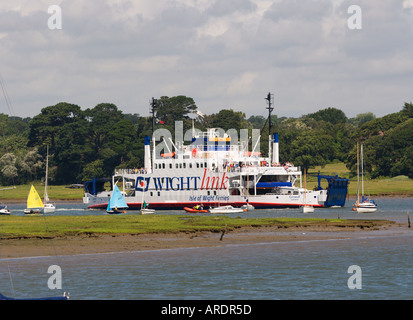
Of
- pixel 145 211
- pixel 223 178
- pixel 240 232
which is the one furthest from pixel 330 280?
pixel 223 178

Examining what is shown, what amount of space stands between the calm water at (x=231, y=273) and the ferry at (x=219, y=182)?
144 ft

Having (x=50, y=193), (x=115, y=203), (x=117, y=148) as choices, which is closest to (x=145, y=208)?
(x=115, y=203)

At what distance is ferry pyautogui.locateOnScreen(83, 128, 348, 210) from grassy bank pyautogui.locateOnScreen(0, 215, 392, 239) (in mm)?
25385

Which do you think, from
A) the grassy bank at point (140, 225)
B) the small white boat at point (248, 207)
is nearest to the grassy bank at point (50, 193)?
the small white boat at point (248, 207)

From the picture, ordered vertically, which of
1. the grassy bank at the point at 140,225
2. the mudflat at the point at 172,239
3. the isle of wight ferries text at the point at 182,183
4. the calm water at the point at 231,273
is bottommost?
the calm water at the point at 231,273

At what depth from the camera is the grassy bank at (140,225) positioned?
6316cm

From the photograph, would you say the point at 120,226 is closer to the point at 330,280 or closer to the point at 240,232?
the point at 240,232

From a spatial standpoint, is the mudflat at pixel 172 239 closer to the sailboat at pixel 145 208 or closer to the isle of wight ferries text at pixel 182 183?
the sailboat at pixel 145 208

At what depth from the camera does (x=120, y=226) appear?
70375 mm

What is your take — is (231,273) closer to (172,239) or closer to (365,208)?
(172,239)

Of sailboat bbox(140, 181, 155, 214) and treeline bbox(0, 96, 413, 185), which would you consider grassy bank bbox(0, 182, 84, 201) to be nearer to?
treeline bbox(0, 96, 413, 185)

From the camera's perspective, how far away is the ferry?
10456cm
